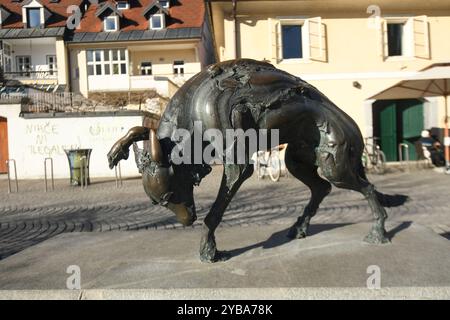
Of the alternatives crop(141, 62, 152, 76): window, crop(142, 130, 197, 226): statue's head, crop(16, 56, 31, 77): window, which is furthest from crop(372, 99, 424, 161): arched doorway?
crop(16, 56, 31, 77): window

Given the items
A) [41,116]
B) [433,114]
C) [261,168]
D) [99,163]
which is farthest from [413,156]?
[41,116]

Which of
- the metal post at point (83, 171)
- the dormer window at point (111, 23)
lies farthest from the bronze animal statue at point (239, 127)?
the dormer window at point (111, 23)

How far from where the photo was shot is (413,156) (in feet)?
50.4

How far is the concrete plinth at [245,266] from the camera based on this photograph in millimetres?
2736

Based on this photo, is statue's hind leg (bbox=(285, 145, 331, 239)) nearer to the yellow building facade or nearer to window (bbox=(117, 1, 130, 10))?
the yellow building facade

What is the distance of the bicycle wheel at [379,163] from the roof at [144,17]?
2030 centimetres

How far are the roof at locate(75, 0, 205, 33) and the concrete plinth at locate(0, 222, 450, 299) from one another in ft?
91.2

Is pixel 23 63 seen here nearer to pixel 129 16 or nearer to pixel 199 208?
pixel 129 16

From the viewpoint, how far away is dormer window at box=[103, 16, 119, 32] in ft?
103

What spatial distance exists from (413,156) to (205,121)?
13973mm

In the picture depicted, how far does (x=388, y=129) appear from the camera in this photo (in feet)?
50.1

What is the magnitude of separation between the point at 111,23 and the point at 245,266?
3134cm

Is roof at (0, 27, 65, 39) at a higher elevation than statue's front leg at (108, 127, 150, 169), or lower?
higher

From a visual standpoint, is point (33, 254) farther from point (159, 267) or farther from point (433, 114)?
point (433, 114)
